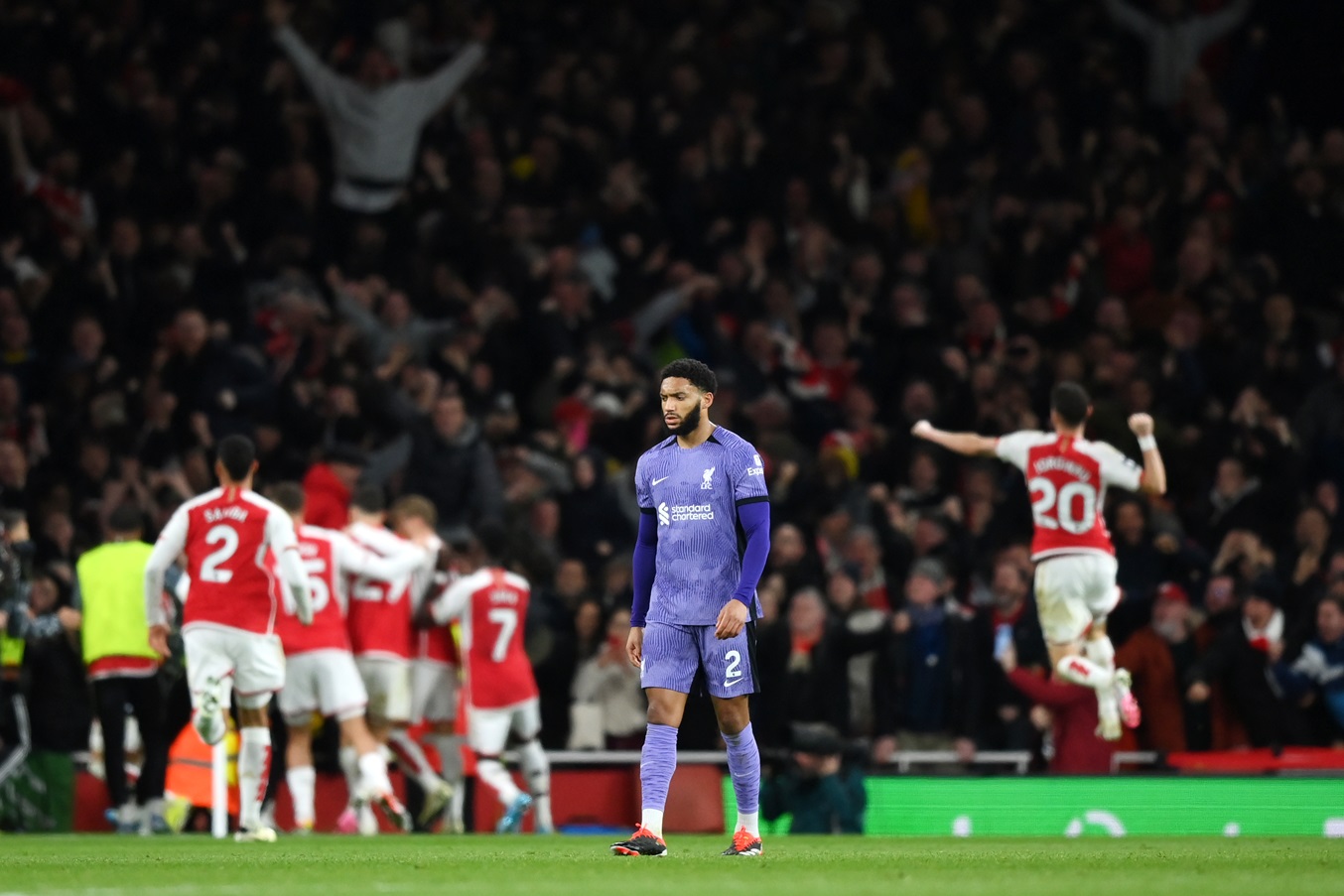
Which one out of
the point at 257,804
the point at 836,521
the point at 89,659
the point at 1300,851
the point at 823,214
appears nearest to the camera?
the point at 1300,851

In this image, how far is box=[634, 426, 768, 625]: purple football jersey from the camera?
35.6 feet

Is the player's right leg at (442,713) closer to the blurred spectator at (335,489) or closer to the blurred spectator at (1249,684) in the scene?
the blurred spectator at (335,489)

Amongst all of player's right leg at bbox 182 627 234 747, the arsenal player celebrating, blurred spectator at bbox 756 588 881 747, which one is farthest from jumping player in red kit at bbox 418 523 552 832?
player's right leg at bbox 182 627 234 747

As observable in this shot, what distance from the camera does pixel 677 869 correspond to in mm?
9773

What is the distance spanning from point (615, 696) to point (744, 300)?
17.6 ft

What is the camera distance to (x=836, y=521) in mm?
19188

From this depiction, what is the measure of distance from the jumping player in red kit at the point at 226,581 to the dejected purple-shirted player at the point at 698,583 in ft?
11.4

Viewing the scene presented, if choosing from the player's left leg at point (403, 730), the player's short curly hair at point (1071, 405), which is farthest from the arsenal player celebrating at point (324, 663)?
the player's short curly hair at point (1071, 405)

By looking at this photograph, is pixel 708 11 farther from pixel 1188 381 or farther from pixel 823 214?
pixel 1188 381

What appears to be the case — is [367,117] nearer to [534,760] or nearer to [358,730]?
[534,760]

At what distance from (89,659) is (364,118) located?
324 inches

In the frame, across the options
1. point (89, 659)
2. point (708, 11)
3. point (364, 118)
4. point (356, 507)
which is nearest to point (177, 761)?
point (89, 659)

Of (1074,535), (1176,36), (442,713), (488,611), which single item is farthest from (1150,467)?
(1176,36)

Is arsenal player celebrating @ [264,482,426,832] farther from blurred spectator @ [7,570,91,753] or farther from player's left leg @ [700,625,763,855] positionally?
player's left leg @ [700,625,763,855]
